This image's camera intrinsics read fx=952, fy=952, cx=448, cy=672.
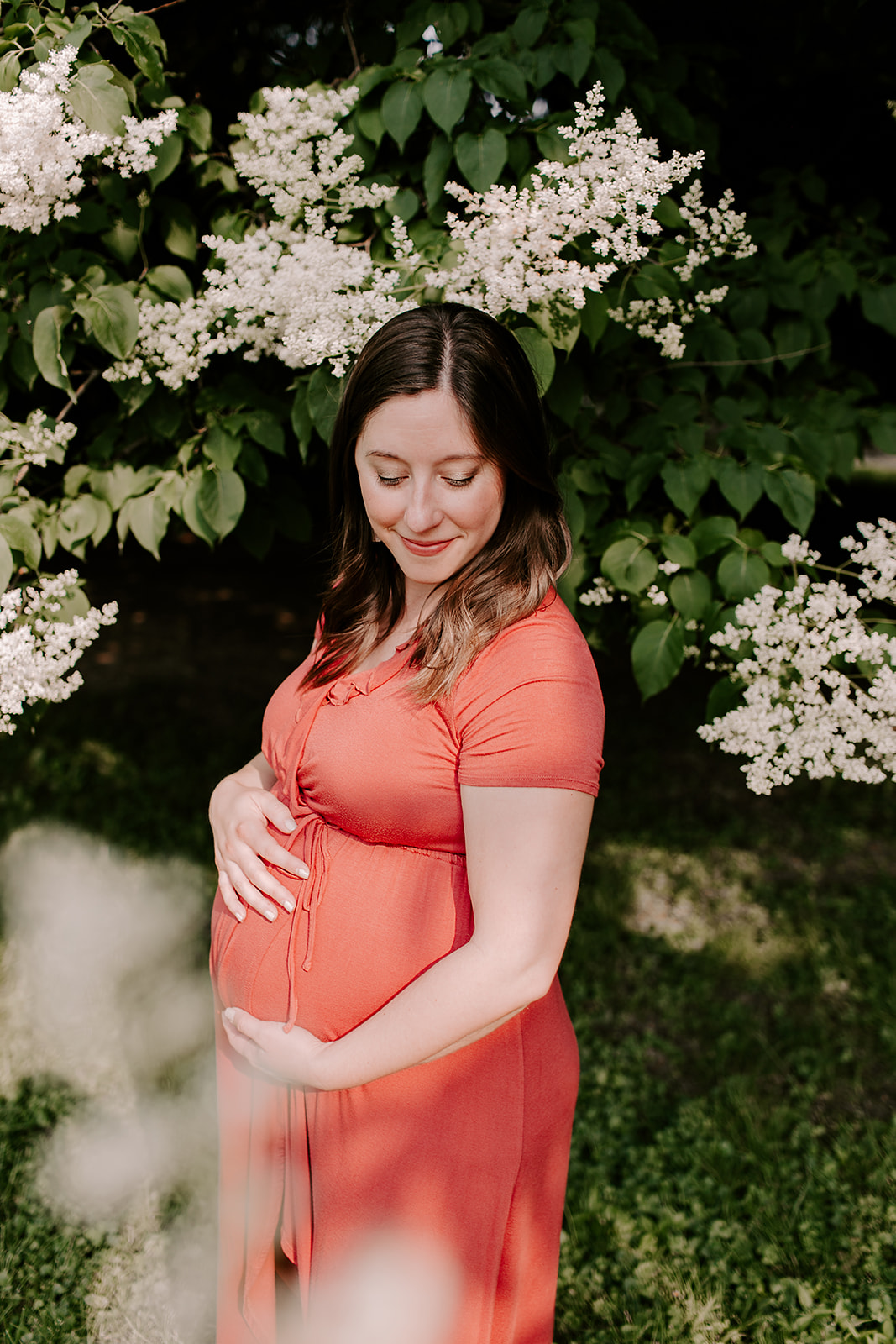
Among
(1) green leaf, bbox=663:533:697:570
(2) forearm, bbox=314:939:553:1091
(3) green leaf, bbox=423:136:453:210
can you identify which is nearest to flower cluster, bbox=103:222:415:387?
(3) green leaf, bbox=423:136:453:210

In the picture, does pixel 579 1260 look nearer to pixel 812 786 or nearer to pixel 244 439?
pixel 244 439

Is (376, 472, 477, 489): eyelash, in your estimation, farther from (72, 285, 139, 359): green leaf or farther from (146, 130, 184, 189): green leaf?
(146, 130, 184, 189): green leaf

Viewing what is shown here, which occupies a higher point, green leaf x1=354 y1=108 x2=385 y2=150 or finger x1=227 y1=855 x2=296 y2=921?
green leaf x1=354 y1=108 x2=385 y2=150

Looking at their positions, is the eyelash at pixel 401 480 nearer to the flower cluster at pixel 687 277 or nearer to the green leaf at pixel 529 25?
the flower cluster at pixel 687 277

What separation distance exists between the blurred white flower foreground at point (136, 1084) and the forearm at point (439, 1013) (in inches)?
14.5

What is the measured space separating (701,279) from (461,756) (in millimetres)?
1824

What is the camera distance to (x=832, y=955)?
13.4 ft

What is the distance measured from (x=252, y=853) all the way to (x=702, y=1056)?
2.41m

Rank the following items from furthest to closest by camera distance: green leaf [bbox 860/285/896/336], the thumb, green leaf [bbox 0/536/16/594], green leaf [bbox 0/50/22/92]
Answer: green leaf [bbox 860/285/896/336], green leaf [bbox 0/536/16/594], green leaf [bbox 0/50/22/92], the thumb

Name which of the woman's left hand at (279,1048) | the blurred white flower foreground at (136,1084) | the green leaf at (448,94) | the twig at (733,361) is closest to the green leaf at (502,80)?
the green leaf at (448,94)

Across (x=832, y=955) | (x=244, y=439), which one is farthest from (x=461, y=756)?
(x=832, y=955)

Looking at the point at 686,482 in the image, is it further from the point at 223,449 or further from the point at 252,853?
the point at 252,853

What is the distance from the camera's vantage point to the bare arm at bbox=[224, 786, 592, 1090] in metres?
1.40

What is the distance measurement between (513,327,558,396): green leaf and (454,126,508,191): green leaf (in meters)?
0.35
